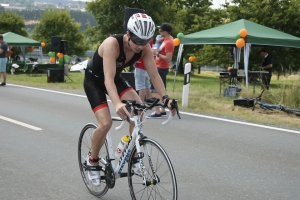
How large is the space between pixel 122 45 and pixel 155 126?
5.15 m

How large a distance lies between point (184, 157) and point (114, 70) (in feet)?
9.52

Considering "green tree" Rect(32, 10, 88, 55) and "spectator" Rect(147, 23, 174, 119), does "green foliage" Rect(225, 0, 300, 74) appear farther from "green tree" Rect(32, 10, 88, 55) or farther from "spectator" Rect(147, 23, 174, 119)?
"green tree" Rect(32, 10, 88, 55)

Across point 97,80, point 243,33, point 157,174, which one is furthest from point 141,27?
point 243,33

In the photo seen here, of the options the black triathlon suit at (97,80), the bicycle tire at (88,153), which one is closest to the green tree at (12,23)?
the bicycle tire at (88,153)

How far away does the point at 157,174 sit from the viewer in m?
4.11

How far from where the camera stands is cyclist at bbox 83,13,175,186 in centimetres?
422

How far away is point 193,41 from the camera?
60.6 ft

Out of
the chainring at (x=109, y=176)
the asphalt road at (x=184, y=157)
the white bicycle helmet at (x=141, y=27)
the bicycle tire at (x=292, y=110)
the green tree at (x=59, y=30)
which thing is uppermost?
the green tree at (x=59, y=30)

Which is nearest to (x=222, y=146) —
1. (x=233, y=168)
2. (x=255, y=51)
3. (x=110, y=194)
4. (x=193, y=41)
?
(x=233, y=168)

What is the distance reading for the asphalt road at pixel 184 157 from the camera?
212 inches

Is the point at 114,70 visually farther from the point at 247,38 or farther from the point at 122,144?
the point at 247,38

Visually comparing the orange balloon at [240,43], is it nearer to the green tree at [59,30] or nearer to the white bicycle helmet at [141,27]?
the white bicycle helmet at [141,27]

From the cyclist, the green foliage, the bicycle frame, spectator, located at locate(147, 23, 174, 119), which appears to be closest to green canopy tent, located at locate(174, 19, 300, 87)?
spectator, located at locate(147, 23, 174, 119)

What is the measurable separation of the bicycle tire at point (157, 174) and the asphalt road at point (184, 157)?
0.76 metres
